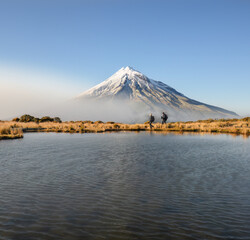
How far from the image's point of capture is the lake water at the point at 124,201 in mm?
6570

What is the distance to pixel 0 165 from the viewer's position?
48.2 ft

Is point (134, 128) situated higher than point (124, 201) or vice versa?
point (134, 128)

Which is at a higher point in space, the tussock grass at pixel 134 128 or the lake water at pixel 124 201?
the tussock grass at pixel 134 128

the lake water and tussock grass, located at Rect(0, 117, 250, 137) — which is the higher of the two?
tussock grass, located at Rect(0, 117, 250, 137)

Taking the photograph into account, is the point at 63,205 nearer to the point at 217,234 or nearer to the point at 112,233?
the point at 112,233

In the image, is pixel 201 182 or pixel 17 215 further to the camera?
pixel 201 182

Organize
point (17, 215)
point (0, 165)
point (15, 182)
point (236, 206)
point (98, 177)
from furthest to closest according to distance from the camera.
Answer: point (0, 165) < point (98, 177) < point (15, 182) < point (236, 206) < point (17, 215)

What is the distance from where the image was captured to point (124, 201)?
8.82 metres

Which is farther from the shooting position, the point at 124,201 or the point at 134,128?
the point at 134,128

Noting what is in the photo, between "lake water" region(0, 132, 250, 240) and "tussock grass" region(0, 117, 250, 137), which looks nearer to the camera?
"lake water" region(0, 132, 250, 240)

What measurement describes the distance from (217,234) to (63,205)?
4.78 meters

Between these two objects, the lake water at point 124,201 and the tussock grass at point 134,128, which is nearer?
the lake water at point 124,201

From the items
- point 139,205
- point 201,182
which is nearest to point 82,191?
point 139,205

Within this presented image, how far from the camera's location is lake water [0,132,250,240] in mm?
6570
